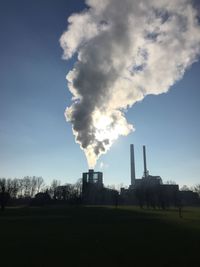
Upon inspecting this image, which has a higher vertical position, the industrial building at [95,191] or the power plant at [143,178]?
the power plant at [143,178]

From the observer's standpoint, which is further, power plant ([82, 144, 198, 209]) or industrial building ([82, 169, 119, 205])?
industrial building ([82, 169, 119, 205])

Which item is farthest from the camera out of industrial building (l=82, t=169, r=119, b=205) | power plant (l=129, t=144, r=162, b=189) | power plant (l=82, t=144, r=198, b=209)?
power plant (l=129, t=144, r=162, b=189)

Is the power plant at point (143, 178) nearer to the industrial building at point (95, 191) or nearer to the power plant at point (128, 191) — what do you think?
the power plant at point (128, 191)

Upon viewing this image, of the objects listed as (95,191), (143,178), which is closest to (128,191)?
(143,178)

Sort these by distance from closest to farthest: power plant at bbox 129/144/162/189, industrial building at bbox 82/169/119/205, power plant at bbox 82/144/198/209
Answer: power plant at bbox 82/144/198/209, industrial building at bbox 82/169/119/205, power plant at bbox 129/144/162/189

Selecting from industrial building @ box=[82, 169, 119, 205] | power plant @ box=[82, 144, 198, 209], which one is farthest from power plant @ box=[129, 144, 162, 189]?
industrial building @ box=[82, 169, 119, 205]

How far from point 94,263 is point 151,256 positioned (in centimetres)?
363

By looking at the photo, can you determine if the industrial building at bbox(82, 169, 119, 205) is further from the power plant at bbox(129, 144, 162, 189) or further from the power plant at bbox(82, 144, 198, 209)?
the power plant at bbox(129, 144, 162, 189)

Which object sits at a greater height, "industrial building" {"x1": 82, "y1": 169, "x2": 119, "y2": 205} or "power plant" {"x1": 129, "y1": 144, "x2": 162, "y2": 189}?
"power plant" {"x1": 129, "y1": 144, "x2": 162, "y2": 189}

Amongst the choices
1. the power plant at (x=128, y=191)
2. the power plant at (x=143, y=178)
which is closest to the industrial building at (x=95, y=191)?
the power plant at (x=128, y=191)

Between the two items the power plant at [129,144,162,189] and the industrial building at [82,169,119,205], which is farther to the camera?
the power plant at [129,144,162,189]

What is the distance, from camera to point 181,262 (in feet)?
50.2

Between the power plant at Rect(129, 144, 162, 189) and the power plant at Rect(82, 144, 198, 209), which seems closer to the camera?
the power plant at Rect(82, 144, 198, 209)

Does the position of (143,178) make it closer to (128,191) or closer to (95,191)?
(128,191)
